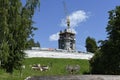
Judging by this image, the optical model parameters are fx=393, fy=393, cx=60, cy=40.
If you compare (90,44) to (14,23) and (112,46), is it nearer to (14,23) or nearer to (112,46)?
(112,46)

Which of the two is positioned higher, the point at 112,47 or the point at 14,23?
the point at 14,23

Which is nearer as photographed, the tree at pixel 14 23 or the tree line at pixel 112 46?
the tree at pixel 14 23

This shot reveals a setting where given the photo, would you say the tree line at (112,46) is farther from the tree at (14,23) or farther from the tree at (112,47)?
the tree at (14,23)

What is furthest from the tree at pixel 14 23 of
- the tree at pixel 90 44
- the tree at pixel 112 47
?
the tree at pixel 90 44

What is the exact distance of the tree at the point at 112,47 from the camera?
6500cm

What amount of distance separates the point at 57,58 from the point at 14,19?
7452 centimetres

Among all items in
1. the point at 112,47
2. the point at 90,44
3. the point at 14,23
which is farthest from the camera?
the point at 90,44

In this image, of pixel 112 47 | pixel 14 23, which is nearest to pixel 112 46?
pixel 112 47

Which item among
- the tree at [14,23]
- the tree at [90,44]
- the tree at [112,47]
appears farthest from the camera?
the tree at [90,44]

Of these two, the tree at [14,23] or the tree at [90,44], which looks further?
the tree at [90,44]

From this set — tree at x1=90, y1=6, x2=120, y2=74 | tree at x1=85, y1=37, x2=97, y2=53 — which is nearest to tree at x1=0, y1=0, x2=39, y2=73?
tree at x1=90, y1=6, x2=120, y2=74

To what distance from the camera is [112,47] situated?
214 feet

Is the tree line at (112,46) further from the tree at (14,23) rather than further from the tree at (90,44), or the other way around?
the tree at (90,44)

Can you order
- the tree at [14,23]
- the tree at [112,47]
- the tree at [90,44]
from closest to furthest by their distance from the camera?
1. the tree at [14,23]
2. the tree at [112,47]
3. the tree at [90,44]
